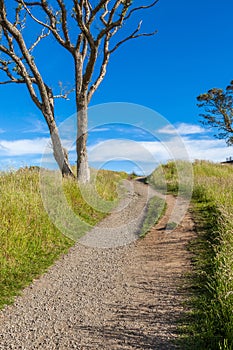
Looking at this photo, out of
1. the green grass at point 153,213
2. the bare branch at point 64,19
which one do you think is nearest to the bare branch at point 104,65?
the bare branch at point 64,19

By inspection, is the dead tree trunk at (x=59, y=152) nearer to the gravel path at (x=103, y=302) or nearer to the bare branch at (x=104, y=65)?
the bare branch at (x=104, y=65)

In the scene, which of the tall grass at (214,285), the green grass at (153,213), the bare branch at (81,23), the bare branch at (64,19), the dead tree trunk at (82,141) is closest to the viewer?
the tall grass at (214,285)

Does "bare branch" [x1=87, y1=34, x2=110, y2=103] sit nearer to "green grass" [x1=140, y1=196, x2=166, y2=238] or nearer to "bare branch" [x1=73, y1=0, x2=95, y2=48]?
"bare branch" [x1=73, y1=0, x2=95, y2=48]

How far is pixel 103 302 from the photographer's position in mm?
5023

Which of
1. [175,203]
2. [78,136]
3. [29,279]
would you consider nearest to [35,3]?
[78,136]

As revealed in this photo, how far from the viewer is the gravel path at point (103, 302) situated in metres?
3.98

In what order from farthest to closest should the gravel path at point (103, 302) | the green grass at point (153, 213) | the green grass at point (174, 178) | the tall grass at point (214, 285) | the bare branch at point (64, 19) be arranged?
the green grass at point (174, 178) → the bare branch at point (64, 19) → the green grass at point (153, 213) → the gravel path at point (103, 302) → the tall grass at point (214, 285)

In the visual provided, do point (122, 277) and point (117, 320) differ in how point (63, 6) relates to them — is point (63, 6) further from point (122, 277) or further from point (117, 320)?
point (117, 320)

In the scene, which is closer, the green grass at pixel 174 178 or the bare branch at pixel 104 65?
the bare branch at pixel 104 65

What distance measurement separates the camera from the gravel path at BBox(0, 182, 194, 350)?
3.98 meters

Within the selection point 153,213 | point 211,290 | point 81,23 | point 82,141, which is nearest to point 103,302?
point 211,290

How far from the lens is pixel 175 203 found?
1358 cm

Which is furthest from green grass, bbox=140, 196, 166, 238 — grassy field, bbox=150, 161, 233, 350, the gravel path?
the gravel path

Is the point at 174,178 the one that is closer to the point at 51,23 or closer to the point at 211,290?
the point at 51,23
